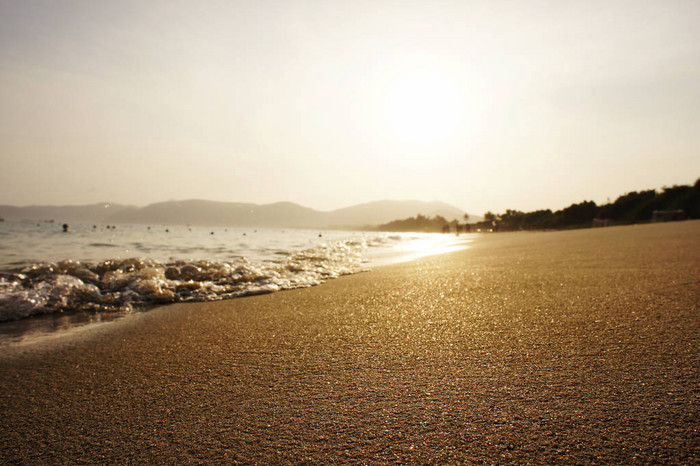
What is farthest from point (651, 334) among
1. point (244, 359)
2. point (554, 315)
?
point (244, 359)

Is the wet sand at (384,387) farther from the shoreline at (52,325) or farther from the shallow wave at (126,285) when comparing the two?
the shallow wave at (126,285)

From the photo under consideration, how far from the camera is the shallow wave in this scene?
4.41 m

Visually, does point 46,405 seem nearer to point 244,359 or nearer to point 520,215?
point 244,359

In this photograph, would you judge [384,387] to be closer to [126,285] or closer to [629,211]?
[126,285]

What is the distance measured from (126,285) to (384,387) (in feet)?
18.2

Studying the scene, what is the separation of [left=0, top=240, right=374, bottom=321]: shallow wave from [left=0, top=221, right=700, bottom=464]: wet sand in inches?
66.5

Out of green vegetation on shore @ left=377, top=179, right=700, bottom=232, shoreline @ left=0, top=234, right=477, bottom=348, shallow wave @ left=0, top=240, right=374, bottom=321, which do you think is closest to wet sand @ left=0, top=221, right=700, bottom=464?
shoreline @ left=0, top=234, right=477, bottom=348

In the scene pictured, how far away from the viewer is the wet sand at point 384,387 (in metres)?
1.21

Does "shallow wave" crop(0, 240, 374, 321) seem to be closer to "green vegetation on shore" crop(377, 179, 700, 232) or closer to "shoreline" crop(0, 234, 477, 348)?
"shoreline" crop(0, 234, 477, 348)

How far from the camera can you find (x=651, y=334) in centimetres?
205

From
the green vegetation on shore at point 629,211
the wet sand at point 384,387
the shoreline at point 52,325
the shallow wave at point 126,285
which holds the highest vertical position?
the green vegetation on shore at point 629,211

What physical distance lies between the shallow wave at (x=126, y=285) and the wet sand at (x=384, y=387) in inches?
66.5

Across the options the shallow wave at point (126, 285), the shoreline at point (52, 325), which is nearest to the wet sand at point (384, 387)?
the shoreline at point (52, 325)

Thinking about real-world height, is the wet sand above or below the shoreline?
above
